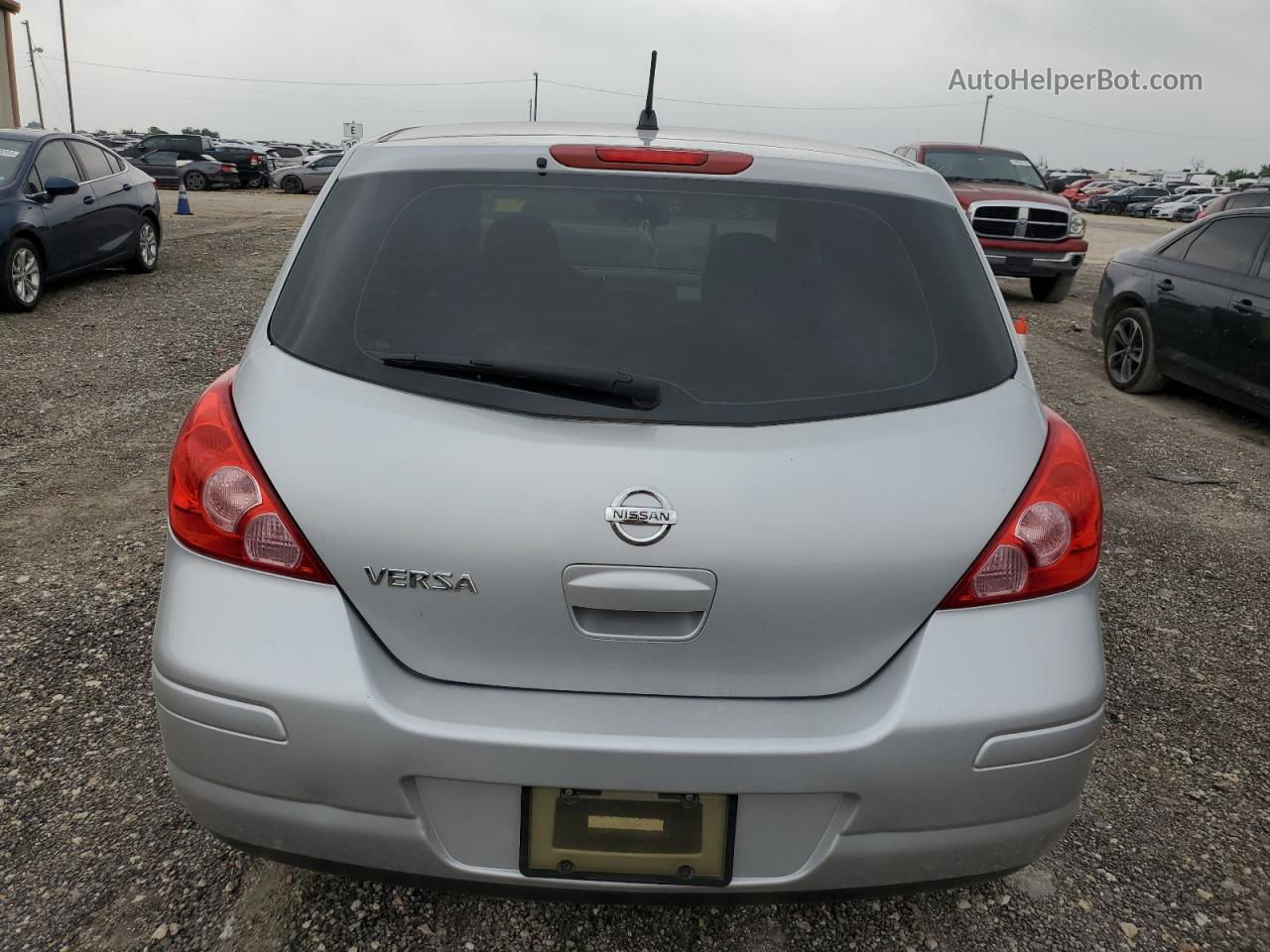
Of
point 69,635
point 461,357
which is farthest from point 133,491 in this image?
point 461,357

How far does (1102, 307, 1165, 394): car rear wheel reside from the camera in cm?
833

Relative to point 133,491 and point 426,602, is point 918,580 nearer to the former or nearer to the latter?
point 426,602

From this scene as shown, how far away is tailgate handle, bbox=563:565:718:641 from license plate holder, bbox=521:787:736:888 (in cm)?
28

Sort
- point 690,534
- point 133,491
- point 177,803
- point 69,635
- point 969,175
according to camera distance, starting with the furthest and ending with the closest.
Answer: point 969,175 < point 133,491 < point 69,635 < point 177,803 < point 690,534

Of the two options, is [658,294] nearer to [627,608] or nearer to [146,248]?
[627,608]

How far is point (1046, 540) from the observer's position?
189cm

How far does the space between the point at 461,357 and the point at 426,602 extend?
452 millimetres

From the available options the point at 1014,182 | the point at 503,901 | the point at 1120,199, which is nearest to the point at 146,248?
the point at 1014,182

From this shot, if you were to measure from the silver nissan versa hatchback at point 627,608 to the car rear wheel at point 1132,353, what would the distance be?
23.6ft

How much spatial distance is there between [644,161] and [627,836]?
1285mm

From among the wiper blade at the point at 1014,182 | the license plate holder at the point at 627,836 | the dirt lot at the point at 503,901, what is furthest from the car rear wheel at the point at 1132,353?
the license plate holder at the point at 627,836

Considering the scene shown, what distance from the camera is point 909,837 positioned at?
1813 mm

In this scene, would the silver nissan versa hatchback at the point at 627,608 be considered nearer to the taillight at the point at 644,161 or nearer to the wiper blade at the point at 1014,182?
the taillight at the point at 644,161

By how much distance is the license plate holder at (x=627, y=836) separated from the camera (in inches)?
69.4
